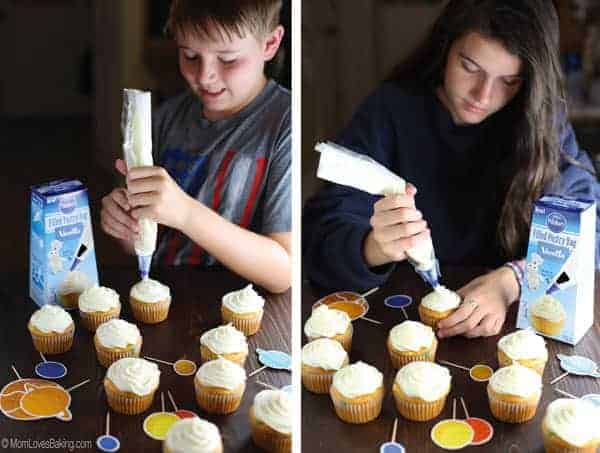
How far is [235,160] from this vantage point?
39.6 inches

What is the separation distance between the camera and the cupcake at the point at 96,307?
1.01m

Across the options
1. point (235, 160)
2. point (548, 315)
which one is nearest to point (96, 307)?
point (235, 160)

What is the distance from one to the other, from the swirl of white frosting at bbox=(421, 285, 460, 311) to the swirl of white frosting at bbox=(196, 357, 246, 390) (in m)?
0.29

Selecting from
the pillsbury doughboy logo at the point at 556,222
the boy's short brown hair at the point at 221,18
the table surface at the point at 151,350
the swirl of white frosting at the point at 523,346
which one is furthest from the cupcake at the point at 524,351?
the boy's short brown hair at the point at 221,18

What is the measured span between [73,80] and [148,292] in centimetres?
27

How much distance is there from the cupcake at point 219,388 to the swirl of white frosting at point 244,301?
95 mm

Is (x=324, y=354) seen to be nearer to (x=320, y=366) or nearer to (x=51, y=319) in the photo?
(x=320, y=366)

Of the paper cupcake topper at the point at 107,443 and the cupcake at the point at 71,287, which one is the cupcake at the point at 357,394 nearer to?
the paper cupcake topper at the point at 107,443

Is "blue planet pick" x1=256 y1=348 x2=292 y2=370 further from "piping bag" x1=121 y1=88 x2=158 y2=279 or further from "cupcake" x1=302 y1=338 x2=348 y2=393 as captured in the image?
"piping bag" x1=121 y1=88 x2=158 y2=279

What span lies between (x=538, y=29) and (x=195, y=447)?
0.72 m

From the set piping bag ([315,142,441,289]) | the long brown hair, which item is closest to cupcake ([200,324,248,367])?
piping bag ([315,142,441,289])

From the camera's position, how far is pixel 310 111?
3.55 feet

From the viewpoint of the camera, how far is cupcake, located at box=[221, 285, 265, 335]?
3.23ft

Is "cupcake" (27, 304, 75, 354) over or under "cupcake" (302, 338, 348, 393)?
over
